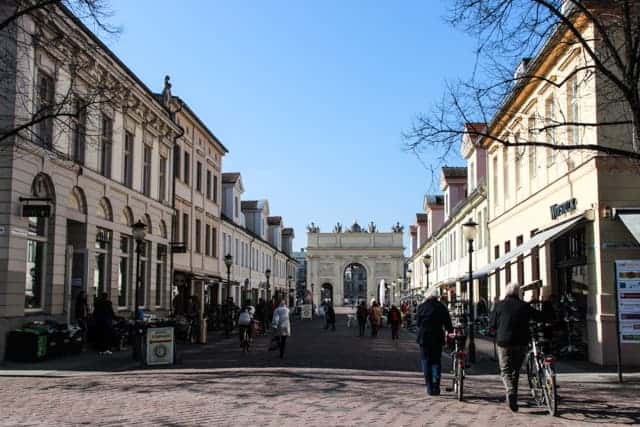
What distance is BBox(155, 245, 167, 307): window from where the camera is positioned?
31.0m

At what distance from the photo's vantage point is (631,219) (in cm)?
1630

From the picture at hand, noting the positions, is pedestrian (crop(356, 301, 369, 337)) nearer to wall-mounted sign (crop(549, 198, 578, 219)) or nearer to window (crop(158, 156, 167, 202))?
window (crop(158, 156, 167, 202))

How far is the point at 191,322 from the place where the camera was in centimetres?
2633

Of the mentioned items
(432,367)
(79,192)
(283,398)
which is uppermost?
(79,192)

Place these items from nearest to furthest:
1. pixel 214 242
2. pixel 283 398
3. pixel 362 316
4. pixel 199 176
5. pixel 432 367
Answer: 1. pixel 283 398
2. pixel 432 367
3. pixel 362 316
4. pixel 199 176
5. pixel 214 242

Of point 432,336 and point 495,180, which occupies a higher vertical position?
point 495,180

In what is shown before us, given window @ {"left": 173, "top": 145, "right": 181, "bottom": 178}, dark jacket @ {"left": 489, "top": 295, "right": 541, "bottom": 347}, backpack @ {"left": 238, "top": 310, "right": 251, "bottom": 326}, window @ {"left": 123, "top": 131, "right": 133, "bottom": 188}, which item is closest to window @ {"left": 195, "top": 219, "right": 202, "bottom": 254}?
window @ {"left": 173, "top": 145, "right": 181, "bottom": 178}

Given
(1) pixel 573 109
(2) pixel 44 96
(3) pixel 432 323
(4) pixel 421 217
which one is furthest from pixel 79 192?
(4) pixel 421 217

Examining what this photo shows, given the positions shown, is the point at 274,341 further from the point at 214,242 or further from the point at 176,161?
the point at 214,242

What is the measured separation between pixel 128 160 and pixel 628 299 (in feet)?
61.4

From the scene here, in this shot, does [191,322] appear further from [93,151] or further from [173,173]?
[173,173]

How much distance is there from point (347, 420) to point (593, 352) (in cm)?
994

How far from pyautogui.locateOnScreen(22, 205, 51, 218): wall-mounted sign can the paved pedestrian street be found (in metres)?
3.59

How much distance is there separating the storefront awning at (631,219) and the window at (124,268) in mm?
16767
